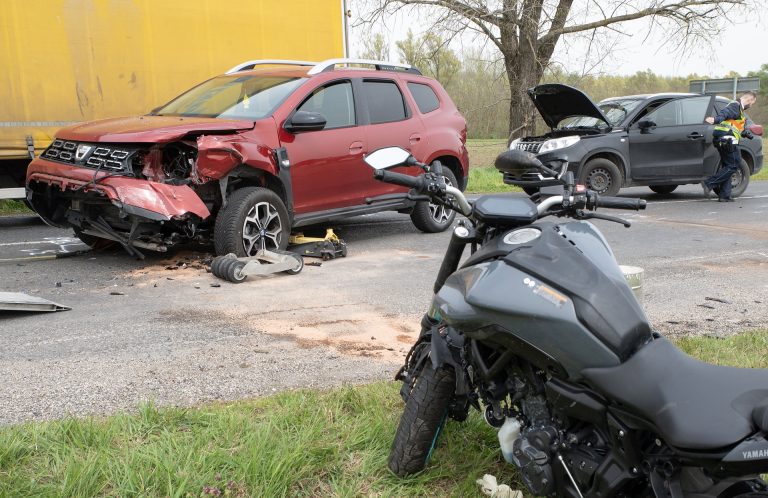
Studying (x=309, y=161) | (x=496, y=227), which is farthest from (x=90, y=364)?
(x=309, y=161)

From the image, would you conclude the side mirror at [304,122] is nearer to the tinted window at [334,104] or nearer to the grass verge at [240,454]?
the tinted window at [334,104]

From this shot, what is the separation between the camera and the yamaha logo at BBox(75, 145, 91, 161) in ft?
20.6

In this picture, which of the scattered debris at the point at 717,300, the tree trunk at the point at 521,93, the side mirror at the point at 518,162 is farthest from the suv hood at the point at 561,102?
the side mirror at the point at 518,162

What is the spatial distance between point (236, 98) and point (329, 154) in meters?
1.18

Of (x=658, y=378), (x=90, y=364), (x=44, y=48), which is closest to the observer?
(x=658, y=378)

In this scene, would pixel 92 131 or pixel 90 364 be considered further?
pixel 92 131

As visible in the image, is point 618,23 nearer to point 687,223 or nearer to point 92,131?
point 687,223

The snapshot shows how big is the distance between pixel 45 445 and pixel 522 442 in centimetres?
202

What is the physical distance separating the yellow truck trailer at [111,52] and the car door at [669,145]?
613 centimetres

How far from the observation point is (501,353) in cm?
226

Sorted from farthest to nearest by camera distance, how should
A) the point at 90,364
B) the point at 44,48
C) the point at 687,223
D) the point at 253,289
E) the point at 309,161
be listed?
1. the point at 687,223
2. the point at 44,48
3. the point at 309,161
4. the point at 253,289
5. the point at 90,364

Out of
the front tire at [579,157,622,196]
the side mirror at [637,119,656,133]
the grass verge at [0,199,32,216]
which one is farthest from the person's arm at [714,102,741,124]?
the grass verge at [0,199,32,216]

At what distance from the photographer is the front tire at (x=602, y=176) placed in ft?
38.9

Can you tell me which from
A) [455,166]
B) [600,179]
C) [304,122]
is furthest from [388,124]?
[600,179]
